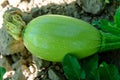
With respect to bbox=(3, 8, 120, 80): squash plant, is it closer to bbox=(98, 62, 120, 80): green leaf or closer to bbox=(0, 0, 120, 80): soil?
bbox=(98, 62, 120, 80): green leaf

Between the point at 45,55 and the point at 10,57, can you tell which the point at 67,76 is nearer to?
the point at 45,55

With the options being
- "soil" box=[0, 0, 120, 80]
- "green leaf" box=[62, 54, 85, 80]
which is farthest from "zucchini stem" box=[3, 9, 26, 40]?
"green leaf" box=[62, 54, 85, 80]

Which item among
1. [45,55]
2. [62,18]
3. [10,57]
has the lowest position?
[10,57]

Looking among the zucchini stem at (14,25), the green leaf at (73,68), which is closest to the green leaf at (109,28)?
the green leaf at (73,68)

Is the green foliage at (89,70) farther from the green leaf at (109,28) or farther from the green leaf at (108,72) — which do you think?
the green leaf at (109,28)

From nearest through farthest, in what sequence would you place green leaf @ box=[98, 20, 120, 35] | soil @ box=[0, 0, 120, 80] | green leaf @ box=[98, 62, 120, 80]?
green leaf @ box=[98, 62, 120, 80], green leaf @ box=[98, 20, 120, 35], soil @ box=[0, 0, 120, 80]

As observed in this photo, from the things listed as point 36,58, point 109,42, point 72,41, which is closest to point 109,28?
point 109,42

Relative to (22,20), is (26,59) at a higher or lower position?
lower

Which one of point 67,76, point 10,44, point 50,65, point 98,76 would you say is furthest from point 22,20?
point 98,76
